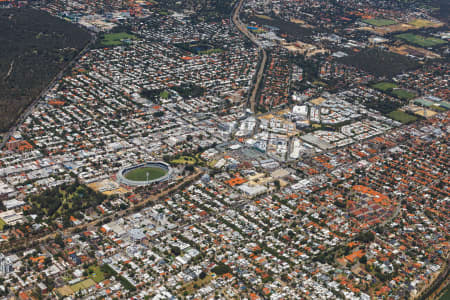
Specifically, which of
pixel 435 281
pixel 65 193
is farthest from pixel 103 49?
pixel 435 281

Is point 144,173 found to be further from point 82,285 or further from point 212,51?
point 212,51

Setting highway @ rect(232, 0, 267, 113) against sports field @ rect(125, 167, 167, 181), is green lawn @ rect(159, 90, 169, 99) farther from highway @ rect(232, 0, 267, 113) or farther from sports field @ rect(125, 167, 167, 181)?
sports field @ rect(125, 167, 167, 181)

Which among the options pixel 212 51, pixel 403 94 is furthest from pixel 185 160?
pixel 212 51

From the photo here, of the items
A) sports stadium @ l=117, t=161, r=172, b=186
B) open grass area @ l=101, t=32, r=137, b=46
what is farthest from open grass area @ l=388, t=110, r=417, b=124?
open grass area @ l=101, t=32, r=137, b=46

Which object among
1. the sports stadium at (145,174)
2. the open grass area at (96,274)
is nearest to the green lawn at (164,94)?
the sports stadium at (145,174)

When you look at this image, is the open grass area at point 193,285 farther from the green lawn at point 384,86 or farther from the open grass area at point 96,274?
the green lawn at point 384,86

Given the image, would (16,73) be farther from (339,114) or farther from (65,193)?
(339,114)
